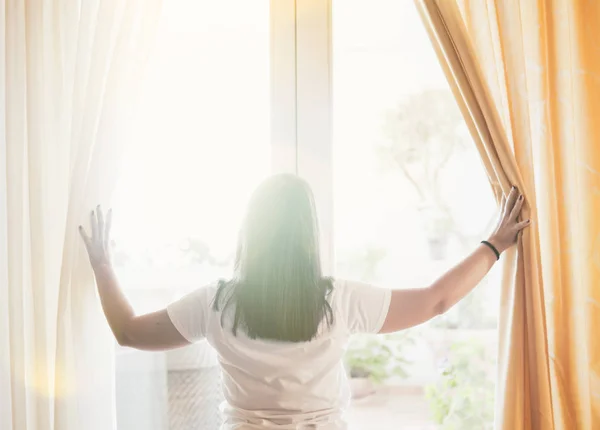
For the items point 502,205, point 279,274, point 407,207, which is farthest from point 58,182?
point 502,205

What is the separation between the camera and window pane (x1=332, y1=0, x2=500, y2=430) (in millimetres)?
1802

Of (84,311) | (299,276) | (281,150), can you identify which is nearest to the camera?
(299,276)

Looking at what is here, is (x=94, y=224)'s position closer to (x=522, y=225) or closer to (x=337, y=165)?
(x=337, y=165)

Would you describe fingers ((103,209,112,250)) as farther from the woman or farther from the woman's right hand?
the woman's right hand

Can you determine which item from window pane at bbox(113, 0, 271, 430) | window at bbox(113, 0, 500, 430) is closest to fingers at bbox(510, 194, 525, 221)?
window at bbox(113, 0, 500, 430)

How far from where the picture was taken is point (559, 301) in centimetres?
165

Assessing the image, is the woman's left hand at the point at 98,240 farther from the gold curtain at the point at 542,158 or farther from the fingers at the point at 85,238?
the gold curtain at the point at 542,158

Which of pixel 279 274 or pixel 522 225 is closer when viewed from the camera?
pixel 279 274

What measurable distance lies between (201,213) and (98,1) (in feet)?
2.17

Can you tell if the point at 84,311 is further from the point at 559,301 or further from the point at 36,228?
the point at 559,301

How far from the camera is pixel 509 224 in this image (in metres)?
1.61

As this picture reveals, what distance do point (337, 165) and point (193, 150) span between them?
1.44ft

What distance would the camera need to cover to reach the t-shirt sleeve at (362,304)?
149 centimetres

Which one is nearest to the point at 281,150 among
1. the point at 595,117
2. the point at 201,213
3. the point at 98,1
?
A: the point at 201,213
